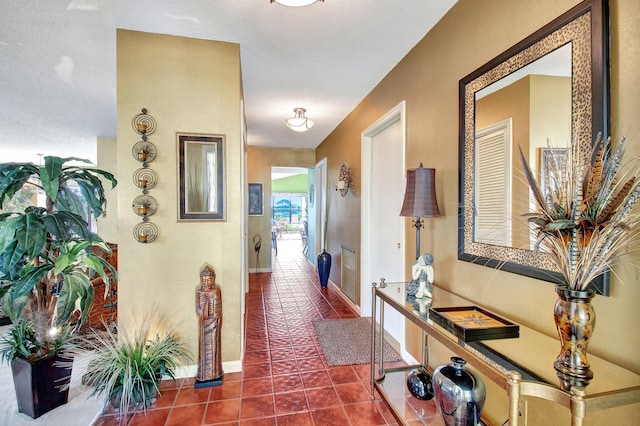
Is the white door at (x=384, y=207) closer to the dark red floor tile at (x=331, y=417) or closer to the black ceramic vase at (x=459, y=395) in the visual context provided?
the dark red floor tile at (x=331, y=417)

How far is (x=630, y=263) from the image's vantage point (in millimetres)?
1044

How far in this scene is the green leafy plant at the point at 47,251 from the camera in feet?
5.54

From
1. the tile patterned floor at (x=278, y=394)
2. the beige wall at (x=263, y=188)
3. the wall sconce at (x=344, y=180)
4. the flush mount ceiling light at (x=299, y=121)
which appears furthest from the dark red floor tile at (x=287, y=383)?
the beige wall at (x=263, y=188)

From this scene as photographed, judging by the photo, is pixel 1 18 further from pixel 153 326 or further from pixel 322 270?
pixel 322 270

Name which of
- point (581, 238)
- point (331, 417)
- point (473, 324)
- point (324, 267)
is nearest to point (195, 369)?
point (331, 417)

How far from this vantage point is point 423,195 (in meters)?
2.01

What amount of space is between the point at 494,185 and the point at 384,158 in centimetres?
177

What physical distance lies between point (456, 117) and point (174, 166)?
2111mm

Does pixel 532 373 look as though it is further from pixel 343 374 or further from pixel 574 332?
pixel 343 374

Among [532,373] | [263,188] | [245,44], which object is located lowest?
[532,373]

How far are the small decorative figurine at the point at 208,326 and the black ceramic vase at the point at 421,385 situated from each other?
1.43m

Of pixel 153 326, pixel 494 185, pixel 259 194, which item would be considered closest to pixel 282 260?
pixel 259 194

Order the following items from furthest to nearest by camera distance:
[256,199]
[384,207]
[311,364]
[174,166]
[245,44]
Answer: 1. [256,199]
2. [384,207]
3. [311,364]
4. [245,44]
5. [174,166]

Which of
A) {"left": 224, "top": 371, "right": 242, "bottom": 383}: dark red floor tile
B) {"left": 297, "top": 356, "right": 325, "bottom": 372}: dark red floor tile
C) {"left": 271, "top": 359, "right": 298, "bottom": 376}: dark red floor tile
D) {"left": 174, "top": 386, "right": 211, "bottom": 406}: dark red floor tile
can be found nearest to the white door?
{"left": 297, "top": 356, "right": 325, "bottom": 372}: dark red floor tile
